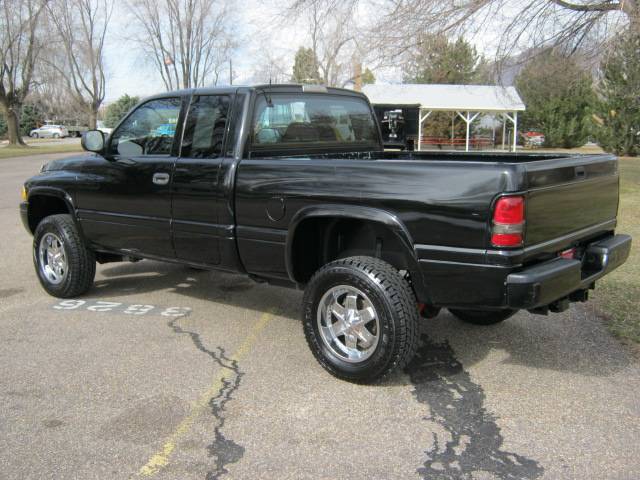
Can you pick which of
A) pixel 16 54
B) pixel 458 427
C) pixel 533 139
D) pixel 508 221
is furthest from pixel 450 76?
pixel 458 427

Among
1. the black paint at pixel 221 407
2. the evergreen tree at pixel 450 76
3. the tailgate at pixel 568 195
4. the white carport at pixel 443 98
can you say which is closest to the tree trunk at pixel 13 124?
the white carport at pixel 443 98

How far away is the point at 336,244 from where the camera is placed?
4535mm

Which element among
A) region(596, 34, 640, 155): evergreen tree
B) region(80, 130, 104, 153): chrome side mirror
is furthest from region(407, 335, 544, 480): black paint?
region(596, 34, 640, 155): evergreen tree

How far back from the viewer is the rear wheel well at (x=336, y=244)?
13.8 feet

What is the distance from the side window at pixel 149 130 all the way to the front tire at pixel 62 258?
0.96 meters

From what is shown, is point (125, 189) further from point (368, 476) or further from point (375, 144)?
point (368, 476)

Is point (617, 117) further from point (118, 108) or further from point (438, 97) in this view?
point (118, 108)

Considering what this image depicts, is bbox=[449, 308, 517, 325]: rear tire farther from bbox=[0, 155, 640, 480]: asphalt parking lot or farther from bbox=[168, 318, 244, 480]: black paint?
bbox=[168, 318, 244, 480]: black paint

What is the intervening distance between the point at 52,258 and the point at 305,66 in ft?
110

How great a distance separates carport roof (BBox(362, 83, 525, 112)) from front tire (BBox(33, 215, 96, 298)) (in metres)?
25.4

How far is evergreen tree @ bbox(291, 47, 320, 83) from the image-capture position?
3312 centimetres

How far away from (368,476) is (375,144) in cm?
347

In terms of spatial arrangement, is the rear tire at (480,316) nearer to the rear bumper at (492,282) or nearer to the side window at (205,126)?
the rear bumper at (492,282)

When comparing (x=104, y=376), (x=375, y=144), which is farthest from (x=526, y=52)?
(x=104, y=376)
